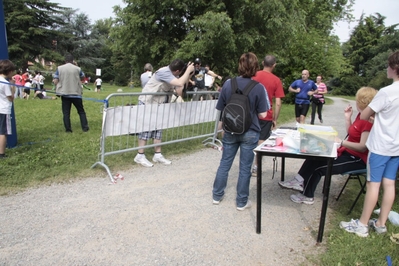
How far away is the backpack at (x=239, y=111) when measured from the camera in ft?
12.6

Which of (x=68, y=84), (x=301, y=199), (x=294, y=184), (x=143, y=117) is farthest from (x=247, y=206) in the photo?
(x=68, y=84)

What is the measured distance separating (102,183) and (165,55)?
1242 cm

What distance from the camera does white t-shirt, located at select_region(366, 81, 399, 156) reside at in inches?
126

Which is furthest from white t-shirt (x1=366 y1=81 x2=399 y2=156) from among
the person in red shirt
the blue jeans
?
the person in red shirt

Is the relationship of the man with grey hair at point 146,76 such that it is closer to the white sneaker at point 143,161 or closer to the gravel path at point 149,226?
the white sneaker at point 143,161

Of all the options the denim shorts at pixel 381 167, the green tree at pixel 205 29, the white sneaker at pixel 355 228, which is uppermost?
the green tree at pixel 205 29

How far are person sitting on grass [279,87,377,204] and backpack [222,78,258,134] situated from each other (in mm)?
1228

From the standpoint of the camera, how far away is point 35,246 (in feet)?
10.3

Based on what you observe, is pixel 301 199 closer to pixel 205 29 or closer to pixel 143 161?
pixel 143 161

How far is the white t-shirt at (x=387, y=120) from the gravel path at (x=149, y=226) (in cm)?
124

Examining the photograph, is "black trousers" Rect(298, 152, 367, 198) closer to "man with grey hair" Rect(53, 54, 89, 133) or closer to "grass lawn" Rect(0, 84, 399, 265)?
"grass lawn" Rect(0, 84, 399, 265)

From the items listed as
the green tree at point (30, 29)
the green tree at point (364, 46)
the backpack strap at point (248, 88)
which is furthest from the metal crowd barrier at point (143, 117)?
the green tree at point (364, 46)

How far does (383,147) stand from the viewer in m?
3.32

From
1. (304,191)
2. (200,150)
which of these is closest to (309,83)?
(200,150)
